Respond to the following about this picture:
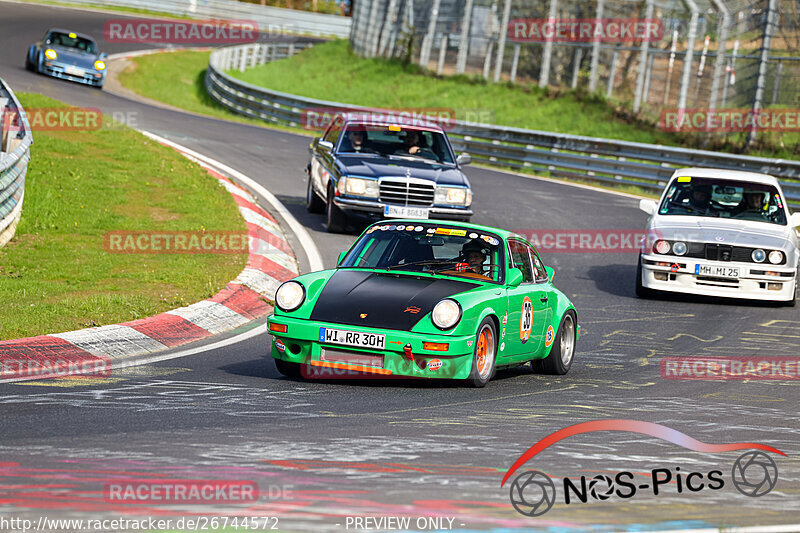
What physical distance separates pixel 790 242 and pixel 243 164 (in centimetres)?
1117

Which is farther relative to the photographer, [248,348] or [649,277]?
[649,277]

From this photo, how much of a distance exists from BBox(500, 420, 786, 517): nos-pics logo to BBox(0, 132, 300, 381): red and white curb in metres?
3.74

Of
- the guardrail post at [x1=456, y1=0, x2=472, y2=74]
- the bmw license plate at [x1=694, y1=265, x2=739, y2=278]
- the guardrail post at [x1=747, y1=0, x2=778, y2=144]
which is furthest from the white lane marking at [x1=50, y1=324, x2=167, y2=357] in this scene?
the guardrail post at [x1=456, y1=0, x2=472, y2=74]

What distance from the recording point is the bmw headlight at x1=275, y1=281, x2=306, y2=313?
806 cm

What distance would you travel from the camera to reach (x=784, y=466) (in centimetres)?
574

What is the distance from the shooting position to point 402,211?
15227 millimetres

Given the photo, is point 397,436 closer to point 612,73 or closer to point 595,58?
point 612,73

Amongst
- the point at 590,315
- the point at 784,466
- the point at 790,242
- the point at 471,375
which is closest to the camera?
the point at 784,466

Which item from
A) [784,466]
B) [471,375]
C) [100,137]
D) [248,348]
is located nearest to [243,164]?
[100,137]

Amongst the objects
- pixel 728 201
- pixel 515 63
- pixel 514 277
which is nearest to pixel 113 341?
pixel 514 277

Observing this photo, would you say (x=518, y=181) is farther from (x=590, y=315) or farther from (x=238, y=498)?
(x=238, y=498)

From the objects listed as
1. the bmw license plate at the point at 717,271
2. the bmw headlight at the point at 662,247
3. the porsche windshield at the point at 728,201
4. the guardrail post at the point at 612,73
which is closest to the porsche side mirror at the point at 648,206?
the porsche windshield at the point at 728,201

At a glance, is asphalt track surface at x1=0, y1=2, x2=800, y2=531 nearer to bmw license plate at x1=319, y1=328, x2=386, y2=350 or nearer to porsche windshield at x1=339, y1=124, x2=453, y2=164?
bmw license plate at x1=319, y1=328, x2=386, y2=350

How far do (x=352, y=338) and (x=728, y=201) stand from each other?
28.1 ft
